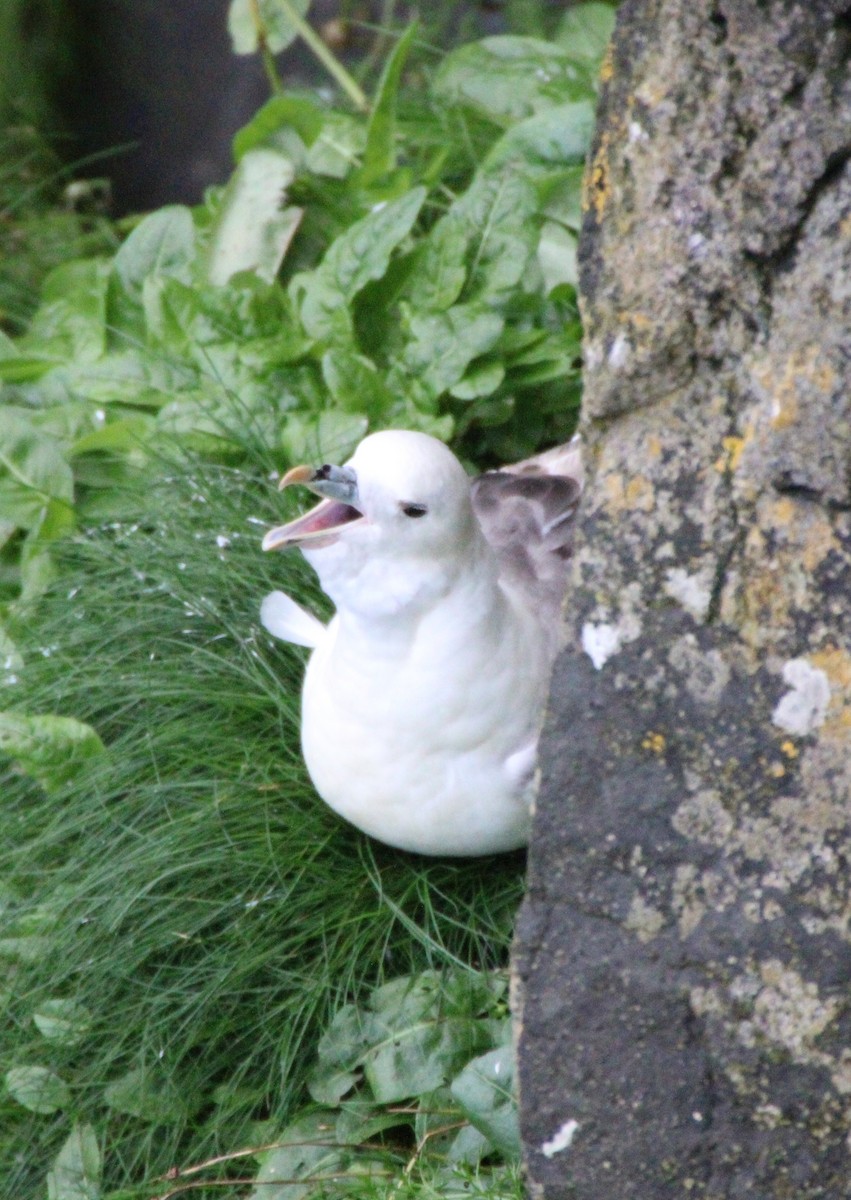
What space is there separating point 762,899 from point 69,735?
3.77 ft

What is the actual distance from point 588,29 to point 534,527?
75.9 inches

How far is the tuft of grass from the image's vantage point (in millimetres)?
2039

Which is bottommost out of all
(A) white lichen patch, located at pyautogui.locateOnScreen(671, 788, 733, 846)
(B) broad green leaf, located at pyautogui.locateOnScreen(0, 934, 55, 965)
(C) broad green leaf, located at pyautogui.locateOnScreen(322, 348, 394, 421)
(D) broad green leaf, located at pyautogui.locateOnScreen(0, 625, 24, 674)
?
(B) broad green leaf, located at pyautogui.locateOnScreen(0, 934, 55, 965)

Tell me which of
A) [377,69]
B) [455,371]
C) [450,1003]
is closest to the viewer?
[450,1003]

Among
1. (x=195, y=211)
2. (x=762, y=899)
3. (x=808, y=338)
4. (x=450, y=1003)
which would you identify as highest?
(x=808, y=338)

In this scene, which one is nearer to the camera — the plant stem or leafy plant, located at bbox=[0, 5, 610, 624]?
leafy plant, located at bbox=[0, 5, 610, 624]

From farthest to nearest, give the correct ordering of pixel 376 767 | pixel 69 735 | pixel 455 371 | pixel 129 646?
pixel 455 371 → pixel 129 646 → pixel 69 735 → pixel 376 767

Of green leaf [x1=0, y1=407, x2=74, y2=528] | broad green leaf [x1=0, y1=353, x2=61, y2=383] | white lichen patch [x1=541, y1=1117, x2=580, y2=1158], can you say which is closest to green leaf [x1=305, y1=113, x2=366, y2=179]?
broad green leaf [x1=0, y1=353, x2=61, y2=383]

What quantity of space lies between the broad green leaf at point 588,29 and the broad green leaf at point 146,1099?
2.50 m

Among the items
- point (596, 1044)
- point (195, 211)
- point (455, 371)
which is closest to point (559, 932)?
point (596, 1044)

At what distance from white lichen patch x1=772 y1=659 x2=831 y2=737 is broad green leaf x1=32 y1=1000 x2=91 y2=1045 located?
42.4 inches

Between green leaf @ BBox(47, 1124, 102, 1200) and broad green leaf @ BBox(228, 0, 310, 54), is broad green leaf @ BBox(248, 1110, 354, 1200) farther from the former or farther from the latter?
broad green leaf @ BBox(228, 0, 310, 54)

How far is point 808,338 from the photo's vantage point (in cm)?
140

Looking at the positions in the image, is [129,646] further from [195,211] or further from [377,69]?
[377,69]
